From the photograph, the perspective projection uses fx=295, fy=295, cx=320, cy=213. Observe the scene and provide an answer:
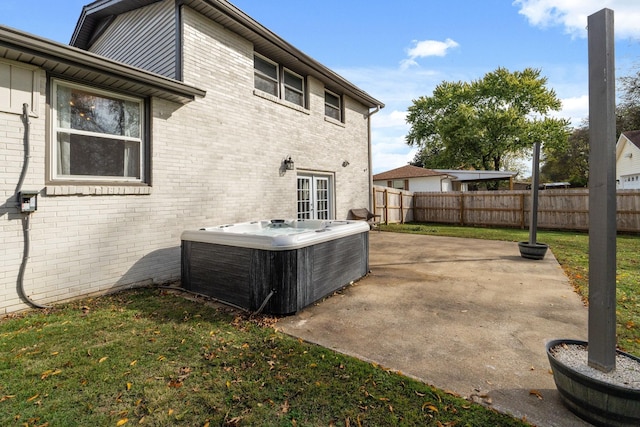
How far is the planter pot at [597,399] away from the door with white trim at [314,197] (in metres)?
7.09

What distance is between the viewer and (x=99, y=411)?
6.53 ft

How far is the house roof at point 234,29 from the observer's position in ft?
18.9

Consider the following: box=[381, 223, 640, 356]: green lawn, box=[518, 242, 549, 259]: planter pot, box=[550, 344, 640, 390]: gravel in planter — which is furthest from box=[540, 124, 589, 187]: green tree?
box=[550, 344, 640, 390]: gravel in planter

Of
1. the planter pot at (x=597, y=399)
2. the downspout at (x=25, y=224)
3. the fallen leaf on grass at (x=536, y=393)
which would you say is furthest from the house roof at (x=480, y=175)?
the downspout at (x=25, y=224)

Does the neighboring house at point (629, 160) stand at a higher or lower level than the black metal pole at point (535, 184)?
higher

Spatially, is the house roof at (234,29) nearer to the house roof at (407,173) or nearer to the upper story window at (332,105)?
the upper story window at (332,105)

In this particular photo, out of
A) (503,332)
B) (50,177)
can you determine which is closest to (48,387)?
(50,177)

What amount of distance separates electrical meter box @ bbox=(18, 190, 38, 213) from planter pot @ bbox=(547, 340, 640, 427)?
219 inches

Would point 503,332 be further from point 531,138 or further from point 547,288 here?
point 531,138

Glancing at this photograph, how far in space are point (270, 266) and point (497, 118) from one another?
24.7 metres

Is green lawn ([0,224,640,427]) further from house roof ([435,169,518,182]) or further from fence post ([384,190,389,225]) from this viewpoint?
house roof ([435,169,518,182])

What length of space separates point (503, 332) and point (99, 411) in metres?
3.65

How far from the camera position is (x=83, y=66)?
3.92 m

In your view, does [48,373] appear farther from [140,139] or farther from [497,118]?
[497,118]
